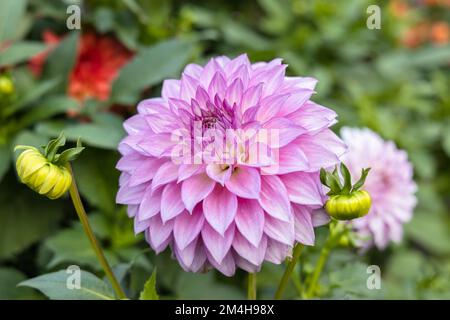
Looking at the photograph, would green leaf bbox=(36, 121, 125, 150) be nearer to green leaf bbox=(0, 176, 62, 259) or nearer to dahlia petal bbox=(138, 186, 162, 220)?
green leaf bbox=(0, 176, 62, 259)

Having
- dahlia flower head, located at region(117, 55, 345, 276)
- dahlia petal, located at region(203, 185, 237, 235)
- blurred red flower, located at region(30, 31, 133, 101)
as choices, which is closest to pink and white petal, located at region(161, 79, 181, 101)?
dahlia flower head, located at region(117, 55, 345, 276)

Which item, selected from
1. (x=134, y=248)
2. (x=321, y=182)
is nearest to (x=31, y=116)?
(x=134, y=248)

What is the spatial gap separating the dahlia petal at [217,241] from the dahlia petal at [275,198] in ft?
0.14

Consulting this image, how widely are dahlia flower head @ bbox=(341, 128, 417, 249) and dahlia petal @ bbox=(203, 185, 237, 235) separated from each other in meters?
0.41

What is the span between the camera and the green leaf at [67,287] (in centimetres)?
68

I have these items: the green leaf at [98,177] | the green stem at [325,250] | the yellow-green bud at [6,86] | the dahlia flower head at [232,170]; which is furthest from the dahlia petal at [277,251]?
the yellow-green bud at [6,86]

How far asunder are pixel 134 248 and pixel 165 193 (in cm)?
37

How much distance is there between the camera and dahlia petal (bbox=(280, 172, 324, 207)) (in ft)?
1.94

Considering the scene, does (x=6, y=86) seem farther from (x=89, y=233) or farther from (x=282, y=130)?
(x=282, y=130)

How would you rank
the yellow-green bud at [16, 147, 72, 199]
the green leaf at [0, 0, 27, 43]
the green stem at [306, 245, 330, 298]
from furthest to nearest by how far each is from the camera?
the green leaf at [0, 0, 27, 43] < the green stem at [306, 245, 330, 298] < the yellow-green bud at [16, 147, 72, 199]

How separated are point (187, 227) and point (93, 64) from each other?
71cm

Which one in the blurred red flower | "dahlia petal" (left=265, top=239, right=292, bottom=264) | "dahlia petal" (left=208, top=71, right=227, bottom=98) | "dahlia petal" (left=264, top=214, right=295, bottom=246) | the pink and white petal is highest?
the blurred red flower

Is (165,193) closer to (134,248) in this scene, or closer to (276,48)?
(134,248)

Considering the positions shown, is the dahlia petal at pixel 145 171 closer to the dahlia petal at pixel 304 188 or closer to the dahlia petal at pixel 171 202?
the dahlia petal at pixel 171 202
